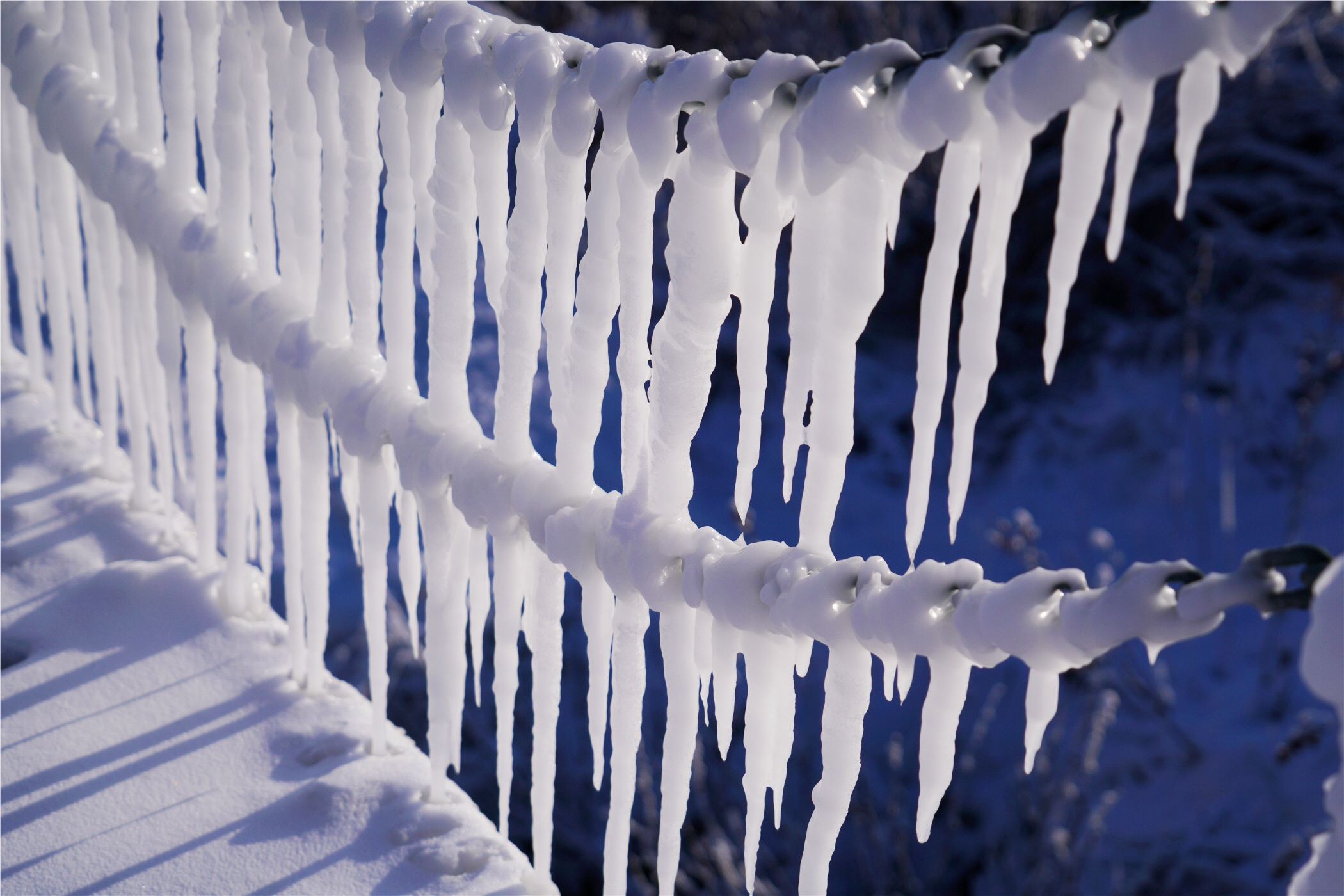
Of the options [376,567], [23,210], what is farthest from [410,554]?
[23,210]

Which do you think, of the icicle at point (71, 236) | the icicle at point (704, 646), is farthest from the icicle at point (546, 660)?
the icicle at point (71, 236)

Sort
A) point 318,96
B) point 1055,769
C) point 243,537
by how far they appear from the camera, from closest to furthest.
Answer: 1. point 318,96
2. point 243,537
3. point 1055,769

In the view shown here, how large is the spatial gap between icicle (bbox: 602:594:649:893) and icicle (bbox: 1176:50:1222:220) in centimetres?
46

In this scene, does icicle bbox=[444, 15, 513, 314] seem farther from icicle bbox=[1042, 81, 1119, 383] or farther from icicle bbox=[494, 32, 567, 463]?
icicle bbox=[1042, 81, 1119, 383]

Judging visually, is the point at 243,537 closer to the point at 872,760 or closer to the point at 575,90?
the point at 575,90

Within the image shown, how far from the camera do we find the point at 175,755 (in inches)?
41.6

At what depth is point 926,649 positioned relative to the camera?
2.11 ft

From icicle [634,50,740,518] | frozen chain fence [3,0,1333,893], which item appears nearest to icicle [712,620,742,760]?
frozen chain fence [3,0,1333,893]

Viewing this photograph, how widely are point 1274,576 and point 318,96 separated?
0.77m

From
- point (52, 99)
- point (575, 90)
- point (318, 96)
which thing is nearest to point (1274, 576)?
point (575, 90)

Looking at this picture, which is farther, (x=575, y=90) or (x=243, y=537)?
(x=243, y=537)

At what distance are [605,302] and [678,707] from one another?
0.96 feet

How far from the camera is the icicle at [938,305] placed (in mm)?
586

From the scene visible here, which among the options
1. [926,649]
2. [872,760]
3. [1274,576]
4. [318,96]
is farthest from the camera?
[872,760]
